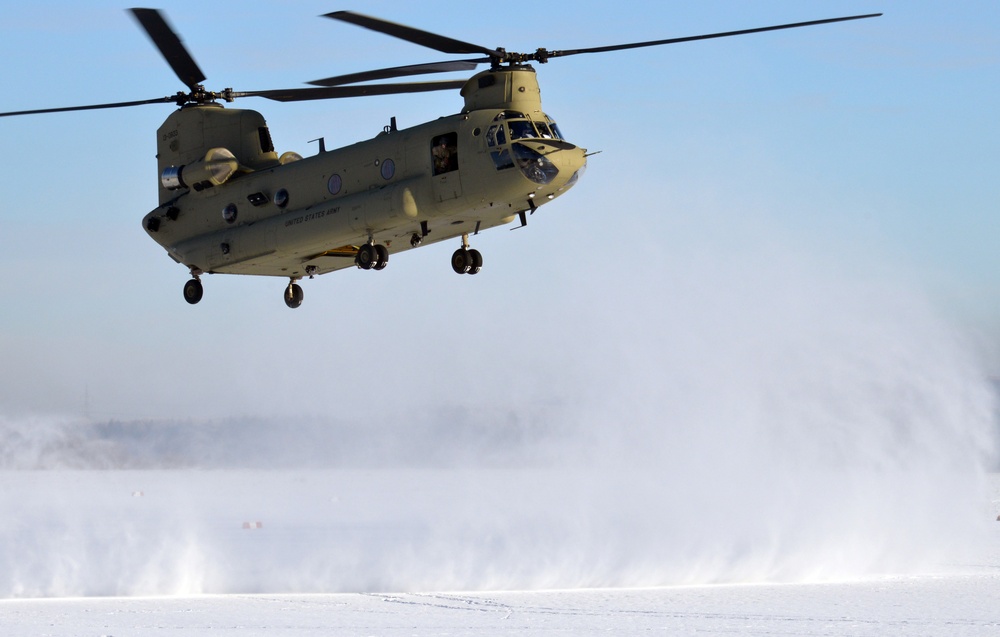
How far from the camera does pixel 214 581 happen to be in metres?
28.4

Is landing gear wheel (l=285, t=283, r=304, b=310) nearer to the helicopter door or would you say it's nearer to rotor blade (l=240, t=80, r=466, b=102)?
rotor blade (l=240, t=80, r=466, b=102)

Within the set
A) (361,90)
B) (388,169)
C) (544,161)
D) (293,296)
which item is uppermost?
(361,90)

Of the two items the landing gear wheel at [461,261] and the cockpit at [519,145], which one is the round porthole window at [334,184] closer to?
the landing gear wheel at [461,261]

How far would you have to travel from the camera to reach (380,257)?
2584 cm

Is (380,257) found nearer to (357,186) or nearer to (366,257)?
(366,257)

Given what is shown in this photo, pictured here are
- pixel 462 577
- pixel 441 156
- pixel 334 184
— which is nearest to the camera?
pixel 441 156

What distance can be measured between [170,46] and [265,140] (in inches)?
118

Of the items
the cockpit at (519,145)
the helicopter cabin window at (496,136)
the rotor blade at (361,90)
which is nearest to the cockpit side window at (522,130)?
the cockpit at (519,145)

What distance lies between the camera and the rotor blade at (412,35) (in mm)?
22312

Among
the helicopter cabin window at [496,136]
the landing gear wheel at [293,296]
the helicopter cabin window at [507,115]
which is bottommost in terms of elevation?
the landing gear wheel at [293,296]

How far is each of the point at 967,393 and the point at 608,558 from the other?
1453 cm

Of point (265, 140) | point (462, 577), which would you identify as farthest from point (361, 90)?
point (462, 577)

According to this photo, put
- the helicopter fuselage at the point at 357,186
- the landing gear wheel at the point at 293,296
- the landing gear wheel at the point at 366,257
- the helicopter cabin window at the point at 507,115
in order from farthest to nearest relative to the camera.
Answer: the landing gear wheel at the point at 293,296, the landing gear wheel at the point at 366,257, the helicopter cabin window at the point at 507,115, the helicopter fuselage at the point at 357,186

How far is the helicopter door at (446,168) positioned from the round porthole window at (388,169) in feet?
3.13
